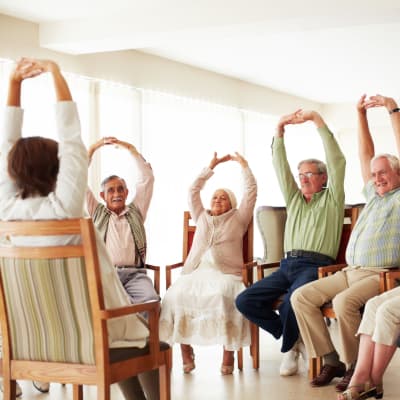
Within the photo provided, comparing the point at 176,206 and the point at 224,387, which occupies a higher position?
the point at 176,206

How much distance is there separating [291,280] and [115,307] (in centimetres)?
215

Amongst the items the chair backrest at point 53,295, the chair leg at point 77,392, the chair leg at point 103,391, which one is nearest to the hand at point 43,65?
the chair backrest at point 53,295

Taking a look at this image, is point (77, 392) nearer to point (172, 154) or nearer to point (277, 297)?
point (277, 297)

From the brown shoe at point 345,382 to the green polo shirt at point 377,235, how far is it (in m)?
0.61

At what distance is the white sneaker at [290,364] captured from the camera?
4.60m

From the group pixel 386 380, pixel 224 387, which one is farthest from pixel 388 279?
pixel 224 387

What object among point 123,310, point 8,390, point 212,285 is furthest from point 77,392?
point 212,285

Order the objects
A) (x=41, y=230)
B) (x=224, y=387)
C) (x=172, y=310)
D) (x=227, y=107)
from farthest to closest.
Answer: (x=227, y=107) → (x=172, y=310) → (x=224, y=387) → (x=41, y=230)

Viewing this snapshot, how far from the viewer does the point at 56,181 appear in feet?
8.95

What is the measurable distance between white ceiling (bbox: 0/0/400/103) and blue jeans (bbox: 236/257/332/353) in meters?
1.80

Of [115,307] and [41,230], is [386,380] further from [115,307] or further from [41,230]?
[41,230]

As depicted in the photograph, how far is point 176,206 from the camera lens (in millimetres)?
8211

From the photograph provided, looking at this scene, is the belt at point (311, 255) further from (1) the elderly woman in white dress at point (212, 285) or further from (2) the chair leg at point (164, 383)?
(2) the chair leg at point (164, 383)

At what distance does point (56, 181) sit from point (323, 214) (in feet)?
7.85
